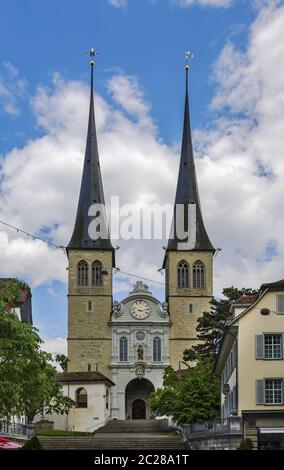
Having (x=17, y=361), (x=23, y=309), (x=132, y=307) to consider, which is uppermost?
(x=132, y=307)

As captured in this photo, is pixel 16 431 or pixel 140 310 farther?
pixel 140 310

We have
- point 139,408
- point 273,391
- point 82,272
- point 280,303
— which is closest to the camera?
point 273,391

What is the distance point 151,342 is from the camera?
89.8m

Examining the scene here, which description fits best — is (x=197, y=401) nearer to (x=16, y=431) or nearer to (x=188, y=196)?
(x=16, y=431)

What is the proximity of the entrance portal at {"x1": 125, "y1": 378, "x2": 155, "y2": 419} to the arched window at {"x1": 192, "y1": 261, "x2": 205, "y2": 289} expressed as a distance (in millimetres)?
12096

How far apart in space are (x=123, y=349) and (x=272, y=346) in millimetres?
55664

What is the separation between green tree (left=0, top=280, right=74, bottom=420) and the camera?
27141 mm

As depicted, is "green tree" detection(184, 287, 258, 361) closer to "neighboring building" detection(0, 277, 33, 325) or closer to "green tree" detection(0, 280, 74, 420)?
"neighboring building" detection(0, 277, 33, 325)

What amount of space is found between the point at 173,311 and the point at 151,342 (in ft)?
13.7

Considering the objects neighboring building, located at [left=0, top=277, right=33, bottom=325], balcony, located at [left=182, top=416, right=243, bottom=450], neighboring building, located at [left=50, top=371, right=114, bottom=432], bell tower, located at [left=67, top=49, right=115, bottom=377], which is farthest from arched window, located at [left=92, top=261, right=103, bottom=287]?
balcony, located at [left=182, top=416, right=243, bottom=450]

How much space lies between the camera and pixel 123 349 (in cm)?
8931

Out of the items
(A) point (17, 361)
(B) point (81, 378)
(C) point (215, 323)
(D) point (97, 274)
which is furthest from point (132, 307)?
(A) point (17, 361)

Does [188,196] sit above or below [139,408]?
above
